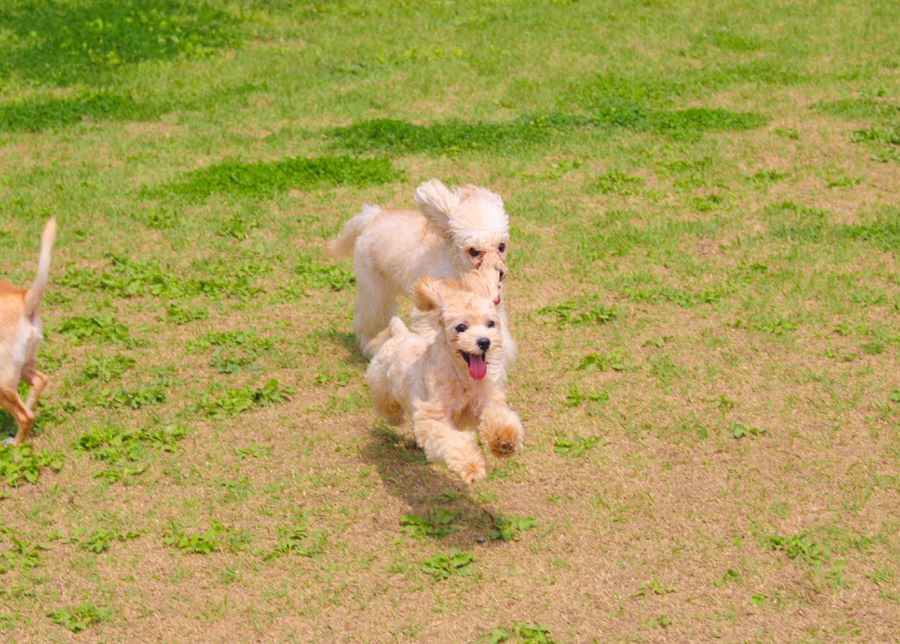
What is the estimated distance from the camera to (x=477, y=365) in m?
5.26

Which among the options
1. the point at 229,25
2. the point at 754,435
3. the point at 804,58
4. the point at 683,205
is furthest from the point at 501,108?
the point at 754,435

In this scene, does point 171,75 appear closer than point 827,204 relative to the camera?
No

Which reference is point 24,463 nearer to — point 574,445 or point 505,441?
point 505,441

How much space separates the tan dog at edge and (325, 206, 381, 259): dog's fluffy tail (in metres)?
2.21

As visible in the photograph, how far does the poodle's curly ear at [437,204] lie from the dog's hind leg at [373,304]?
782mm

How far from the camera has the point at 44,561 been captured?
530 cm

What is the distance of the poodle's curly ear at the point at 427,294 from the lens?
17.9 feet

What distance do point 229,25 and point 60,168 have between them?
253 inches

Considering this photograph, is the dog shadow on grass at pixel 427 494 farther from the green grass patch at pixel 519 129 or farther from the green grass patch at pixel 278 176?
the green grass patch at pixel 519 129

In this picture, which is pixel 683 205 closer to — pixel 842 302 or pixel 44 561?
pixel 842 302

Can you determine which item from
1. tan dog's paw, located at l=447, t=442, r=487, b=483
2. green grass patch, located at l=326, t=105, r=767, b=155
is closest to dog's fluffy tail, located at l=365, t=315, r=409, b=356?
tan dog's paw, located at l=447, t=442, r=487, b=483

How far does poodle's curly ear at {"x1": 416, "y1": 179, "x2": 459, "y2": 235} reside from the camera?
6.68 m

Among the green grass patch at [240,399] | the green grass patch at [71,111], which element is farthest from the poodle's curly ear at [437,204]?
the green grass patch at [71,111]

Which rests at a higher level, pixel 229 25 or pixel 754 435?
pixel 229 25
